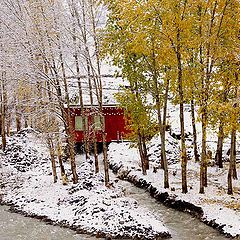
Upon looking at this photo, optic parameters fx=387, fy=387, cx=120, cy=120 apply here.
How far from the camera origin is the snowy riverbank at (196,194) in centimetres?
1258

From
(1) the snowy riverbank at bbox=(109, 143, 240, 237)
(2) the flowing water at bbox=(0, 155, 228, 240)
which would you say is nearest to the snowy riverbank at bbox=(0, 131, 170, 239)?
(2) the flowing water at bbox=(0, 155, 228, 240)

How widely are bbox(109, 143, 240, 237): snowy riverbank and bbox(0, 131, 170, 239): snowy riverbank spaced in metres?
1.54

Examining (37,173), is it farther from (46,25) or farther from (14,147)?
(46,25)

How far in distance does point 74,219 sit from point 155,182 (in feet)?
18.0

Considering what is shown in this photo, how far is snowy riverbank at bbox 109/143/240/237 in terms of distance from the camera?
41.3 feet

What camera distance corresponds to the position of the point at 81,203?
14648 millimetres

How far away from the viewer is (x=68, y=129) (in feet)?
56.2

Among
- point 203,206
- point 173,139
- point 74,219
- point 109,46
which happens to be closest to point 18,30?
point 109,46

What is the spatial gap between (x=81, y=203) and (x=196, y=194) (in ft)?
14.9

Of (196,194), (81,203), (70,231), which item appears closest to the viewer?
(70,231)

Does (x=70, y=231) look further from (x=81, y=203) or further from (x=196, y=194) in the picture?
(x=196, y=194)

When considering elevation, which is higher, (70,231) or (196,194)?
(196,194)

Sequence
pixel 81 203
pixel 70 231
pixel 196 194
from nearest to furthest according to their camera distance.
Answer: pixel 70 231
pixel 81 203
pixel 196 194

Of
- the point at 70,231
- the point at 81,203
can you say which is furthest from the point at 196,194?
the point at 70,231
